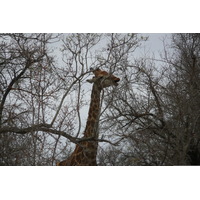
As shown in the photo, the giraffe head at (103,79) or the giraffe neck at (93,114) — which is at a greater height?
the giraffe head at (103,79)

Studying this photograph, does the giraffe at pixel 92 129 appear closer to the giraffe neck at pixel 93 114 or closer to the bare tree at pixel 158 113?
the giraffe neck at pixel 93 114

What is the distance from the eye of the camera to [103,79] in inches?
151

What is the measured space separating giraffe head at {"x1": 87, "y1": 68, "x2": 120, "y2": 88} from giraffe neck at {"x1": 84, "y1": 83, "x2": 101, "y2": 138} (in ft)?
0.20

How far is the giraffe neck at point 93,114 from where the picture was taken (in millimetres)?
3719

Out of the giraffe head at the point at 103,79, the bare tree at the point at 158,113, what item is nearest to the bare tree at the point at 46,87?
the giraffe head at the point at 103,79

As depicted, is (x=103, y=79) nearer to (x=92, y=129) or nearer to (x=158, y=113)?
(x=92, y=129)

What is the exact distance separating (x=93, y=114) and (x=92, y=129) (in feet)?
0.64

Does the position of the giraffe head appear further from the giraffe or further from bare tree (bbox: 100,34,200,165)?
bare tree (bbox: 100,34,200,165)

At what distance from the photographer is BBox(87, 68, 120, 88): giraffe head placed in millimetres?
3842

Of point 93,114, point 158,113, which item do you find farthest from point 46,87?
point 158,113

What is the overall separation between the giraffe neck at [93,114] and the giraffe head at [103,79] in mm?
61

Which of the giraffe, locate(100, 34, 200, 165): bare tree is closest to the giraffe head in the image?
the giraffe

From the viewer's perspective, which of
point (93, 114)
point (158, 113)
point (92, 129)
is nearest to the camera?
point (92, 129)
